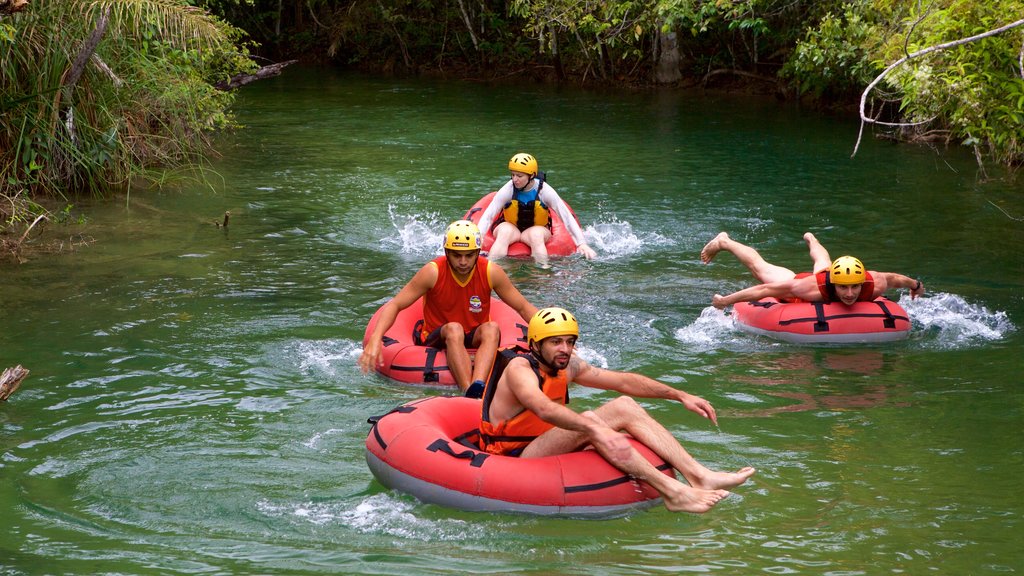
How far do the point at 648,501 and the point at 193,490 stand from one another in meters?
2.72

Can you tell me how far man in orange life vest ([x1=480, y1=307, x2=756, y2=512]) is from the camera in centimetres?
661

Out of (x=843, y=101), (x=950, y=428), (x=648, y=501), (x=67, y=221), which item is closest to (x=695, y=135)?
(x=843, y=101)

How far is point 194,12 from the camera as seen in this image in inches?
563

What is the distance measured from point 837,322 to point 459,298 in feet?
11.4

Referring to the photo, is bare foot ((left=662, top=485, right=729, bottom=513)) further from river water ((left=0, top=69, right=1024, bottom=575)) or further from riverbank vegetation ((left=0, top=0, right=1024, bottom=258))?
riverbank vegetation ((left=0, top=0, right=1024, bottom=258))

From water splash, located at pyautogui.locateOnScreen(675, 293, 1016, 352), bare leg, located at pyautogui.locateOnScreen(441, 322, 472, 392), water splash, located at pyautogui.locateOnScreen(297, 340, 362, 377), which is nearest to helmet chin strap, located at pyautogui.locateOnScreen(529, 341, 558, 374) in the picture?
bare leg, located at pyautogui.locateOnScreen(441, 322, 472, 392)

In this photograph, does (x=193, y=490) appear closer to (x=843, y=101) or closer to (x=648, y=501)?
(x=648, y=501)

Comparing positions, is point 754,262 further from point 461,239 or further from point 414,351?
point 414,351

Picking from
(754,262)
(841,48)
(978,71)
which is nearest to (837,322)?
(754,262)

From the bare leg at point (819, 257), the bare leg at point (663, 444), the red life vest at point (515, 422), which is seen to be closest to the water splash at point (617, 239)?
the bare leg at point (819, 257)

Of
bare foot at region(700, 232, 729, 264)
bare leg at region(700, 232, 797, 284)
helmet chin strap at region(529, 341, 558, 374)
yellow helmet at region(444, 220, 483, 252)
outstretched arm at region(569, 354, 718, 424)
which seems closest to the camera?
helmet chin strap at region(529, 341, 558, 374)

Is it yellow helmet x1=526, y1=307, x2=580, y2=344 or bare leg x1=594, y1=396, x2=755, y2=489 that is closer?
bare leg x1=594, y1=396, x2=755, y2=489

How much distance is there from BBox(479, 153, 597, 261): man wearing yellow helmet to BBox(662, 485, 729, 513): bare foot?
6.82 m

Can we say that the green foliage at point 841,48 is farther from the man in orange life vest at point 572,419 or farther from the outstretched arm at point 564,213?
the man in orange life vest at point 572,419
